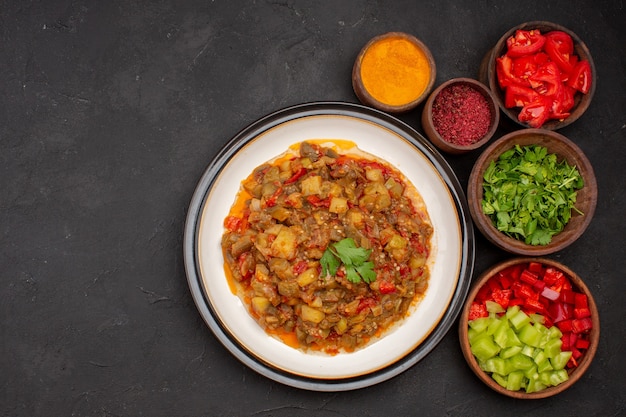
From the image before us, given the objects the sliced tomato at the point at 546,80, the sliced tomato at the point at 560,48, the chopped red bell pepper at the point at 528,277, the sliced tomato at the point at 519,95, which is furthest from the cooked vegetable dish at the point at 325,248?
the sliced tomato at the point at 560,48

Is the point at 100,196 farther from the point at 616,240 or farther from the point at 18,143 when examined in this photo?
the point at 616,240

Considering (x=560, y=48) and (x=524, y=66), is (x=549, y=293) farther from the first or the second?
(x=560, y=48)

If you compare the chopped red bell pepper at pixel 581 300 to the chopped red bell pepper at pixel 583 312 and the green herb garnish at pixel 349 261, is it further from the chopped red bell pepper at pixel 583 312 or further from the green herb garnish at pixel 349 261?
the green herb garnish at pixel 349 261

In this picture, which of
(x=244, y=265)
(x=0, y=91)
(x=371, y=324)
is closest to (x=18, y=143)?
(x=0, y=91)

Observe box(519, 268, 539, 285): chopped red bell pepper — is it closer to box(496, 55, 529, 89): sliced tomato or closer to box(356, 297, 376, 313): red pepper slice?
box(356, 297, 376, 313): red pepper slice

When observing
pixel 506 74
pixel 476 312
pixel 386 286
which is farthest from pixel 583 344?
pixel 506 74

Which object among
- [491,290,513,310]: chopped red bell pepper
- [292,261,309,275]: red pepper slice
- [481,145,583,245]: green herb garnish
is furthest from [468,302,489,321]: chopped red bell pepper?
[292,261,309,275]: red pepper slice
